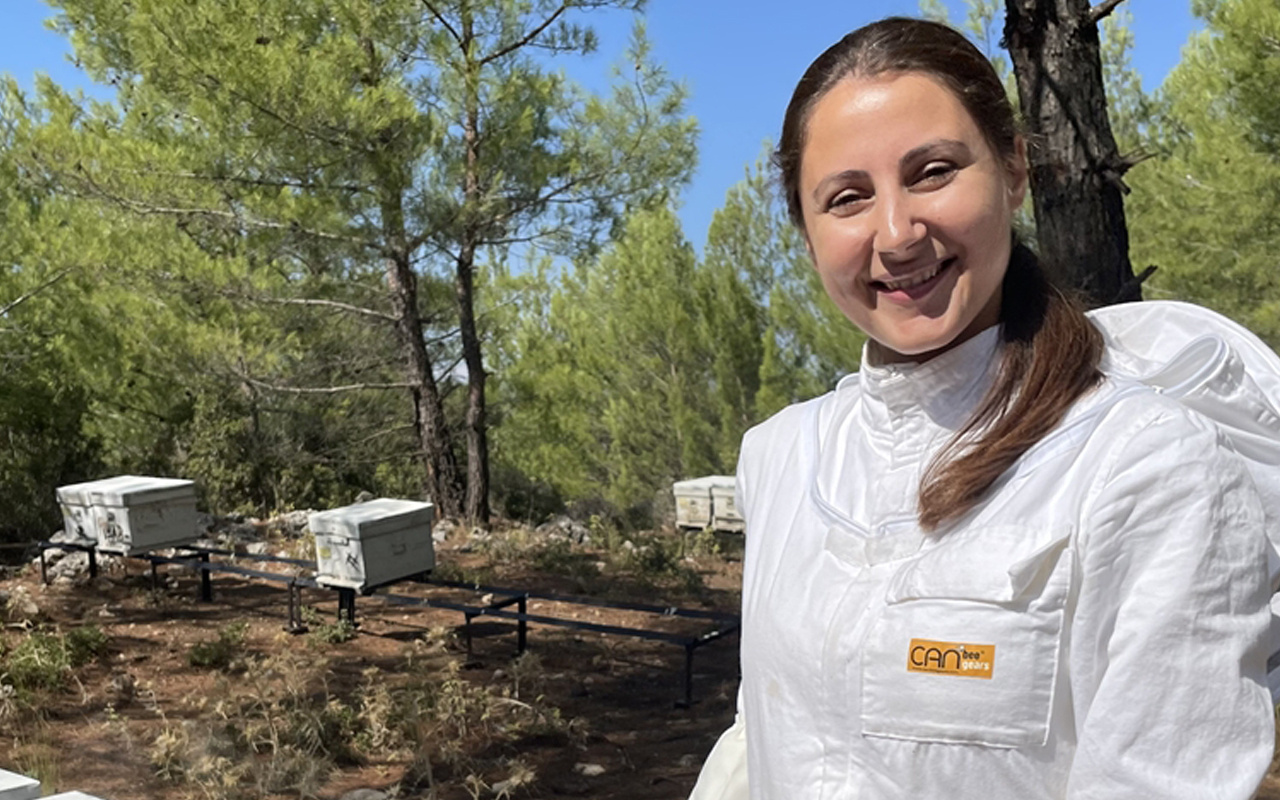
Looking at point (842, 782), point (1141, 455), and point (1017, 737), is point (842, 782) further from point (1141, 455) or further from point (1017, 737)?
point (1141, 455)

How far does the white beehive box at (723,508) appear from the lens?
9031 mm

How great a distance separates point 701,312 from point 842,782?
1186 cm

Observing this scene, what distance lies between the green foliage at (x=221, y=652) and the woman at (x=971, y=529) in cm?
492

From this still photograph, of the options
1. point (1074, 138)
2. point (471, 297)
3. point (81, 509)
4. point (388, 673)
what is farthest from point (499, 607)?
point (471, 297)

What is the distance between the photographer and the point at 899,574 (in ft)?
3.14

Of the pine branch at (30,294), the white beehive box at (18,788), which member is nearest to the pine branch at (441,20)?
the pine branch at (30,294)

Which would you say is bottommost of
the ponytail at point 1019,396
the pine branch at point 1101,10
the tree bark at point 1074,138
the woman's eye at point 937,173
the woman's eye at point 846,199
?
the ponytail at point 1019,396

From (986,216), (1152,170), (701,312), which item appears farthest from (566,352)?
(986,216)

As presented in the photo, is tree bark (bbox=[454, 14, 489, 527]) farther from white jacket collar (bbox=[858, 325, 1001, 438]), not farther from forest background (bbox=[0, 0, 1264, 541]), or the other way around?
white jacket collar (bbox=[858, 325, 1001, 438])

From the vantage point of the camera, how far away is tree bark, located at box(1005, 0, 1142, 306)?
135 inches

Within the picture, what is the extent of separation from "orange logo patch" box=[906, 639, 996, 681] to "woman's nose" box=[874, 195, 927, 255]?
1.12 feet

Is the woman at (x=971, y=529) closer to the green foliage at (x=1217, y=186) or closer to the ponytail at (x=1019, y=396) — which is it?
the ponytail at (x=1019, y=396)

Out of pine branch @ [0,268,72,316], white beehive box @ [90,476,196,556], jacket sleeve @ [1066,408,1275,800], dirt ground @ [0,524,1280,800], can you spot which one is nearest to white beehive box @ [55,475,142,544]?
white beehive box @ [90,476,196,556]

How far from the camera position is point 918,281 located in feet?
3.27
